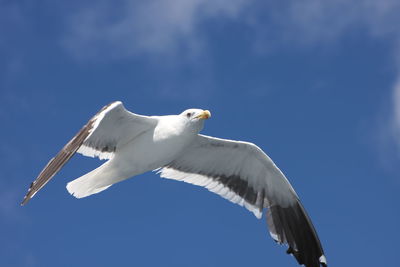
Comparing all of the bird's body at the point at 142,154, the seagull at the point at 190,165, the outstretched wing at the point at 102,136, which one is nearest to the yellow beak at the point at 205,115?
the seagull at the point at 190,165

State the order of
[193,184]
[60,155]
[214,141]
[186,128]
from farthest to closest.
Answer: [193,184], [214,141], [186,128], [60,155]

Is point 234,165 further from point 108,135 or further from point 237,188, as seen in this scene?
point 108,135

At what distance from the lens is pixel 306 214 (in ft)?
43.6

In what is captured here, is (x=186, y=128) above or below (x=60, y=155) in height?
above

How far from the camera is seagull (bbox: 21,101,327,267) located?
443 inches

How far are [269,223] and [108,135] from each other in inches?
146

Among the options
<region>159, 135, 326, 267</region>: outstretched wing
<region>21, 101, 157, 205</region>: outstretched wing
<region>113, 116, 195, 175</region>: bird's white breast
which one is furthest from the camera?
<region>159, 135, 326, 267</region>: outstretched wing

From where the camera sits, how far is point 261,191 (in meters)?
13.3

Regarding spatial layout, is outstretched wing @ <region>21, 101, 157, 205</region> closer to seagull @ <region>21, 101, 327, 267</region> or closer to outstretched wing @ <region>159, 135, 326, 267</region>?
seagull @ <region>21, 101, 327, 267</region>

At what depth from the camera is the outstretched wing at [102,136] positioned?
10.1m

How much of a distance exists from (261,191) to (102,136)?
11.3 ft

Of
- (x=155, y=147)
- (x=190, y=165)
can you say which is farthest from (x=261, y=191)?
(x=155, y=147)

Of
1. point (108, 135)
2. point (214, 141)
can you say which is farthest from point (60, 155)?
point (214, 141)

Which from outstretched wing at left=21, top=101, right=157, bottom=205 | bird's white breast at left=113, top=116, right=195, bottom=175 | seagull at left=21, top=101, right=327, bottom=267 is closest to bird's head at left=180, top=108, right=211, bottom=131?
seagull at left=21, top=101, right=327, bottom=267
